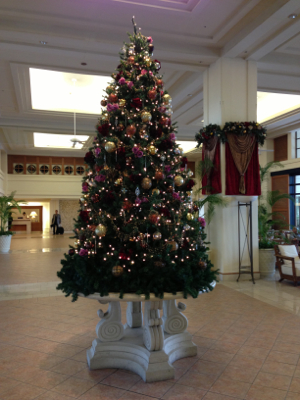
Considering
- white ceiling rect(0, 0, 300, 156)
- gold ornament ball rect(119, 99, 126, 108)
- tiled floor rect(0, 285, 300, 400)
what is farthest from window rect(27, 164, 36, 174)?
gold ornament ball rect(119, 99, 126, 108)

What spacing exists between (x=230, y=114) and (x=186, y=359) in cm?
543

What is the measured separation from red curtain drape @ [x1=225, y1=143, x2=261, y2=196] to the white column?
0.13 meters

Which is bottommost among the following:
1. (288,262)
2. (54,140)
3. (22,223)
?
(288,262)

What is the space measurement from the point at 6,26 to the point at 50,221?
60.1 feet

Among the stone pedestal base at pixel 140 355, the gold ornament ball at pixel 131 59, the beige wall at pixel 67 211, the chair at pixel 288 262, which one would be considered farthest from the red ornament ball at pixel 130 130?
the beige wall at pixel 67 211

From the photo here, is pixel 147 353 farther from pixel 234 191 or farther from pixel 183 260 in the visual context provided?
pixel 234 191

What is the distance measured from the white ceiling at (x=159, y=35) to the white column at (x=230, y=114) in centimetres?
30

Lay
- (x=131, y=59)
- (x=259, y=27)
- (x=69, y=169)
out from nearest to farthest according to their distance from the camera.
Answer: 1. (x=131, y=59)
2. (x=259, y=27)
3. (x=69, y=169)

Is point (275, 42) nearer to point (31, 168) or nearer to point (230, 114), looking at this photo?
point (230, 114)

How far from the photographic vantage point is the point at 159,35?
6773 mm

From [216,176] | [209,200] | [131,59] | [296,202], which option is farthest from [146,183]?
[296,202]

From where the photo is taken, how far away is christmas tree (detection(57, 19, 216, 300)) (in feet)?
9.88

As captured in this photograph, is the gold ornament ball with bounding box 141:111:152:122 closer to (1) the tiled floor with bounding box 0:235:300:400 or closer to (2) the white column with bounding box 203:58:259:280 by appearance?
(1) the tiled floor with bounding box 0:235:300:400

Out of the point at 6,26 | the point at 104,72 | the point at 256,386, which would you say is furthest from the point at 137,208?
the point at 104,72
